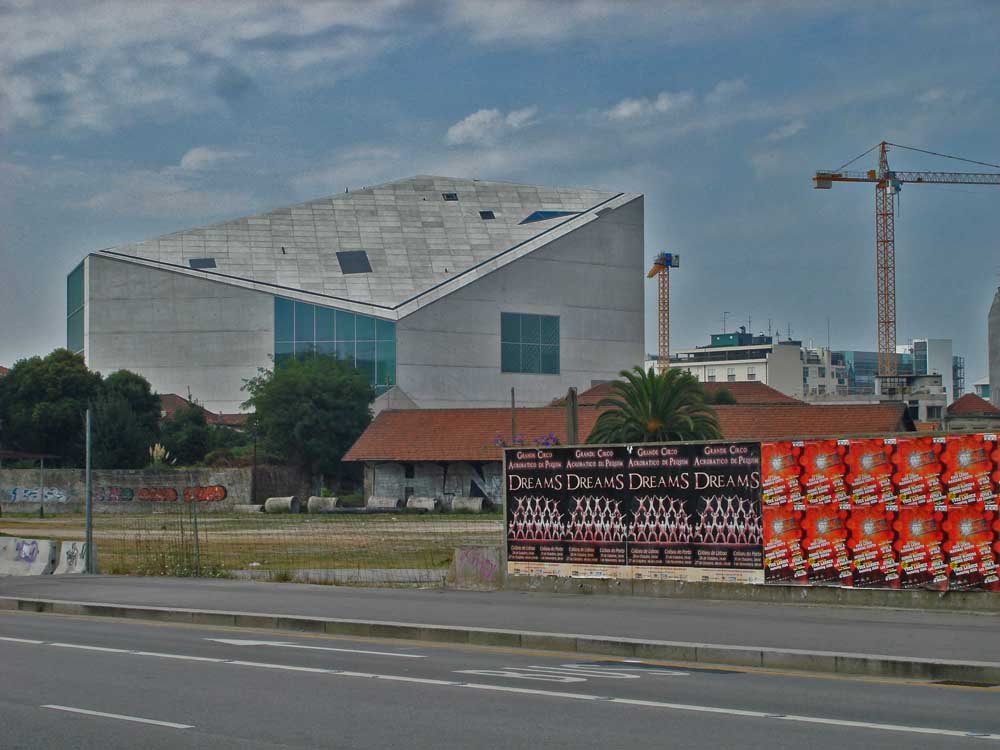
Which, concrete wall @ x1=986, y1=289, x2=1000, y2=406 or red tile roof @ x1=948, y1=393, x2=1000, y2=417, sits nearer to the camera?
concrete wall @ x1=986, y1=289, x2=1000, y2=406

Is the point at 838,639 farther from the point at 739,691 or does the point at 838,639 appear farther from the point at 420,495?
the point at 420,495

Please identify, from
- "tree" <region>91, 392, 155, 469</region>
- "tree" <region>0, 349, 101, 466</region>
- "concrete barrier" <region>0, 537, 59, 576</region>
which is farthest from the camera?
"tree" <region>0, 349, 101, 466</region>

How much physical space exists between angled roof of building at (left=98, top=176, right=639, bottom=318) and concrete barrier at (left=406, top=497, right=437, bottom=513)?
140 ft

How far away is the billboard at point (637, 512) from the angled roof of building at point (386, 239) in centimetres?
9405

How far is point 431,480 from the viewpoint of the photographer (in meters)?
78.4

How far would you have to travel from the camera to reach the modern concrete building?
11794 cm

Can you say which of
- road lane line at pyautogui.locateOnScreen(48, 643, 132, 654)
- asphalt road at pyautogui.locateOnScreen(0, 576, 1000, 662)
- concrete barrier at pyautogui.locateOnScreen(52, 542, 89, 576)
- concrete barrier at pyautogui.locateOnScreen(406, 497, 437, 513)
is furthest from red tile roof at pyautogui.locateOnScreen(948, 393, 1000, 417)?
road lane line at pyautogui.locateOnScreen(48, 643, 132, 654)

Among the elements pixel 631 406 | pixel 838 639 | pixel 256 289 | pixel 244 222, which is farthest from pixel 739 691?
pixel 244 222

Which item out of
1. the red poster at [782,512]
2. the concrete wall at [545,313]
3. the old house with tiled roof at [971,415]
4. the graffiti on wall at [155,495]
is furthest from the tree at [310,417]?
the red poster at [782,512]

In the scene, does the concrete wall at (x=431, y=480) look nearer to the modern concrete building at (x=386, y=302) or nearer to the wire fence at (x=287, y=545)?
the wire fence at (x=287, y=545)

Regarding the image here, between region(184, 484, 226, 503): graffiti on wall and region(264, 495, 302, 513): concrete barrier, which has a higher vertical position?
region(184, 484, 226, 503): graffiti on wall

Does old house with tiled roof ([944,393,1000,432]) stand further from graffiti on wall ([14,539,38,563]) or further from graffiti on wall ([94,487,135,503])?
graffiti on wall ([14,539,38,563])

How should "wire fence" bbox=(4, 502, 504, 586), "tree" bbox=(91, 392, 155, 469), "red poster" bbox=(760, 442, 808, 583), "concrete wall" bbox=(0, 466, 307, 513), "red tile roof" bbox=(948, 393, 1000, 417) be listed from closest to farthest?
1. "red poster" bbox=(760, 442, 808, 583)
2. "wire fence" bbox=(4, 502, 504, 586)
3. "concrete wall" bbox=(0, 466, 307, 513)
4. "tree" bbox=(91, 392, 155, 469)
5. "red tile roof" bbox=(948, 393, 1000, 417)

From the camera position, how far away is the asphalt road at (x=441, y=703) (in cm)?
938
